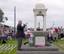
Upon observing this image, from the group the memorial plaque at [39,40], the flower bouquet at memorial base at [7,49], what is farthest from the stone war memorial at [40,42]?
the flower bouquet at memorial base at [7,49]

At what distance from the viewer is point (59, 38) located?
48.4m

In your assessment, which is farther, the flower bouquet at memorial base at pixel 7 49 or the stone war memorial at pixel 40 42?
the flower bouquet at memorial base at pixel 7 49

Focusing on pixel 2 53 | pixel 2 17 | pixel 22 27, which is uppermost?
pixel 22 27

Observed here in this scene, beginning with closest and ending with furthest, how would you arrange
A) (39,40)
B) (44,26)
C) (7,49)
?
(39,40) → (7,49) → (44,26)

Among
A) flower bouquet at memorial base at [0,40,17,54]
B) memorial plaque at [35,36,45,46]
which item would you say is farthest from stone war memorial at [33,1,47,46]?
flower bouquet at memorial base at [0,40,17,54]

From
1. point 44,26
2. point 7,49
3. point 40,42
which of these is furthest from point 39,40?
point 44,26

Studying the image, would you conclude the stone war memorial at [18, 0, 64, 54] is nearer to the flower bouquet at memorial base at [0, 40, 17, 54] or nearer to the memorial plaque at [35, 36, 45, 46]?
the memorial plaque at [35, 36, 45, 46]

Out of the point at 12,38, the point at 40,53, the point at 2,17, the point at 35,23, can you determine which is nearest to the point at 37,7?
the point at 35,23

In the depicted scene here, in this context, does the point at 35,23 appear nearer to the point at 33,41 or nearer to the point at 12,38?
the point at 33,41

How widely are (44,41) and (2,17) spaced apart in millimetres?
78714

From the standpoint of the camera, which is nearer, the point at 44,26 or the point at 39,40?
the point at 39,40

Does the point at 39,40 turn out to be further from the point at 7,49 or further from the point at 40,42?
the point at 7,49

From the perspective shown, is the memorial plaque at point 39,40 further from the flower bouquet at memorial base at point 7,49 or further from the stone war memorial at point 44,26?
the flower bouquet at memorial base at point 7,49

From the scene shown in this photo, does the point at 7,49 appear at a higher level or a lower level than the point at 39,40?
lower
